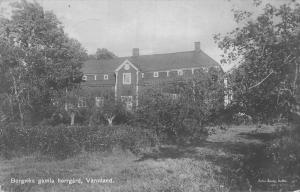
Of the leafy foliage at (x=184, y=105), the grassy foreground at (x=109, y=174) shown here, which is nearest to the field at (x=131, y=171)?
the grassy foreground at (x=109, y=174)

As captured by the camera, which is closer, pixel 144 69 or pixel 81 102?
pixel 81 102

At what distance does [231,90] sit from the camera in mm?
9070

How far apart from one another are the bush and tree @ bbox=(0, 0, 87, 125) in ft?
27.8

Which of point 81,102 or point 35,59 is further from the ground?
point 35,59

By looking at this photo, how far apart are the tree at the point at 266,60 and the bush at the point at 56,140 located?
28.9 feet

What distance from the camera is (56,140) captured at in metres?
15.1

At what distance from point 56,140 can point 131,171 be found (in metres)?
4.83

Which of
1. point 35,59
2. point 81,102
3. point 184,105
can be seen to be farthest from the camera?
point 81,102

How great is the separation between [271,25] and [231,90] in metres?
1.92

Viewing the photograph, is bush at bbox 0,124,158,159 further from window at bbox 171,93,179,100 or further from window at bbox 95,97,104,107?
window at bbox 95,97,104,107

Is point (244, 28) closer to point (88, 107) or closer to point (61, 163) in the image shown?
point (61, 163)

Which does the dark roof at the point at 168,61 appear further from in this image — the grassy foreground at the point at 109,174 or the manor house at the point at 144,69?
the grassy foreground at the point at 109,174

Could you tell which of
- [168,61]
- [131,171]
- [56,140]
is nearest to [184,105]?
[131,171]

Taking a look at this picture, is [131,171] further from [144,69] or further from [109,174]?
[144,69]
